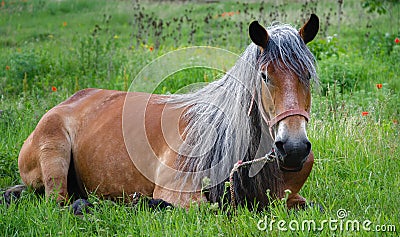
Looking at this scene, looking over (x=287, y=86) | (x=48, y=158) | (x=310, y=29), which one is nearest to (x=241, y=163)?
(x=287, y=86)

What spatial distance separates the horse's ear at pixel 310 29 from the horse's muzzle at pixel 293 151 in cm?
86

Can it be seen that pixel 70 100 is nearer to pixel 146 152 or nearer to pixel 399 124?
pixel 146 152

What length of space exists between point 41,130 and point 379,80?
5258 mm

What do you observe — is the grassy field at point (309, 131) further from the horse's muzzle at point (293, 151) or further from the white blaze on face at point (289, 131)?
the white blaze on face at point (289, 131)

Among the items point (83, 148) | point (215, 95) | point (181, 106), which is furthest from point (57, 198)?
point (215, 95)

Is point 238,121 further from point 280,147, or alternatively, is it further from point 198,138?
point 280,147

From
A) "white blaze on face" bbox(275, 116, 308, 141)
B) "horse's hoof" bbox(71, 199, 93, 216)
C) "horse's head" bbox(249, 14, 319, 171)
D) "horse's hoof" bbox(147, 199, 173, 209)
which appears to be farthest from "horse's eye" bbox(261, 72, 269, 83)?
"horse's hoof" bbox(71, 199, 93, 216)

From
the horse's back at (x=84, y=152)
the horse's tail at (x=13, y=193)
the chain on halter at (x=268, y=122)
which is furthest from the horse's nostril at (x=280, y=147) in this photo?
the horse's tail at (x=13, y=193)

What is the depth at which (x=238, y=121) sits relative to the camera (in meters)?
3.86

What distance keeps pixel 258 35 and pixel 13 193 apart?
261 centimetres

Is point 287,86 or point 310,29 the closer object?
point 287,86

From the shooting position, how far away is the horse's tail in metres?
4.46

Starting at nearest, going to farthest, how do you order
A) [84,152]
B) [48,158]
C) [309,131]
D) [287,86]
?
[287,86] < [48,158] < [84,152] < [309,131]

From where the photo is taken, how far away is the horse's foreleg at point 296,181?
13.0 ft
